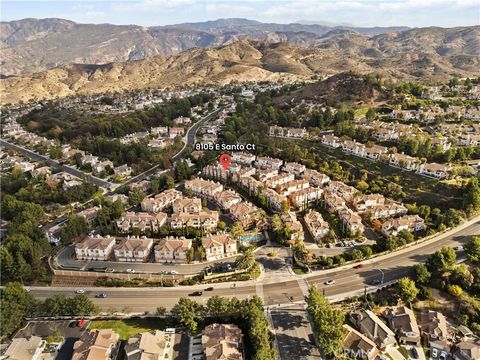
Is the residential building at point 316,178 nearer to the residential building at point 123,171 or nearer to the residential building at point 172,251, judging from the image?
the residential building at point 172,251

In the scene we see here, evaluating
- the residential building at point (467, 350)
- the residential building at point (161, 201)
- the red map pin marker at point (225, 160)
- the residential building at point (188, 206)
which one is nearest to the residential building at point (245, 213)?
the residential building at point (188, 206)

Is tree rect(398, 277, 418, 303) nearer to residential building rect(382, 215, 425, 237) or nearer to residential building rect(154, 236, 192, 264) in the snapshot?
residential building rect(382, 215, 425, 237)

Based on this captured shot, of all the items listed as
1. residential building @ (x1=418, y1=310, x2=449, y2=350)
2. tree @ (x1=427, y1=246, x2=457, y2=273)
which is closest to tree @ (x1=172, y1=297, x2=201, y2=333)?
residential building @ (x1=418, y1=310, x2=449, y2=350)

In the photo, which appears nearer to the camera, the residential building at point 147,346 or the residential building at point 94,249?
the residential building at point 147,346

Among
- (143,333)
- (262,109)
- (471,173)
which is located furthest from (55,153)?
(471,173)

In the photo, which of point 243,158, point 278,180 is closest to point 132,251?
point 278,180

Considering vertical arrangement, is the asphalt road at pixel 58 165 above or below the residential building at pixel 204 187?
below

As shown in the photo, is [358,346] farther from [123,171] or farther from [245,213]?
[123,171]
